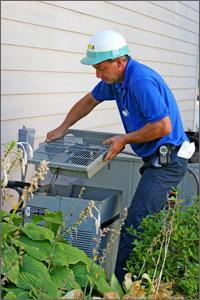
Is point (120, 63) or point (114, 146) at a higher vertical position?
point (120, 63)

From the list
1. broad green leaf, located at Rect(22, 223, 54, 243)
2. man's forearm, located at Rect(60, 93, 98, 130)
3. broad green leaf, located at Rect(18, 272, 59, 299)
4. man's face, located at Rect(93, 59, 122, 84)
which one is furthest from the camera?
man's forearm, located at Rect(60, 93, 98, 130)

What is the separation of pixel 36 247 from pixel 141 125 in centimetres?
142

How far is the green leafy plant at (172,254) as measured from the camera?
2.99m

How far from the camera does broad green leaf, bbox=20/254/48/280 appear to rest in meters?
2.78

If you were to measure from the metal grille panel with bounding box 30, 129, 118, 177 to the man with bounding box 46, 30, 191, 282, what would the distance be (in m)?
0.09

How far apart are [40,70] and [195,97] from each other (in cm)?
581

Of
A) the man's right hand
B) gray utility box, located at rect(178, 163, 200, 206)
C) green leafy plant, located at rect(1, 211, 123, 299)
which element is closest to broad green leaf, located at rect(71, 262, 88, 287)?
green leafy plant, located at rect(1, 211, 123, 299)

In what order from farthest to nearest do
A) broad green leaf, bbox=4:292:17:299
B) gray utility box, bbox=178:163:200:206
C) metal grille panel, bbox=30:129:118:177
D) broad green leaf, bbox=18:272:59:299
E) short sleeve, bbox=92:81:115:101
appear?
1. gray utility box, bbox=178:163:200:206
2. short sleeve, bbox=92:81:115:101
3. metal grille panel, bbox=30:129:118:177
4. broad green leaf, bbox=18:272:59:299
5. broad green leaf, bbox=4:292:17:299

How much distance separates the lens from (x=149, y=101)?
3.88m

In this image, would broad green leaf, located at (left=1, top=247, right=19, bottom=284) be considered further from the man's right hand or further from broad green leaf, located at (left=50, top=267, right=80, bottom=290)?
the man's right hand

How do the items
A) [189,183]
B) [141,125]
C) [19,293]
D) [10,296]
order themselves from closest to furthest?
1. [10,296]
2. [19,293]
3. [141,125]
4. [189,183]

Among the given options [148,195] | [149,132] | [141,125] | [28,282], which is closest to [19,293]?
[28,282]

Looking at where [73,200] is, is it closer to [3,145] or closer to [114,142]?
[114,142]

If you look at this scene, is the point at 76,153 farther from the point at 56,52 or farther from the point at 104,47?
the point at 56,52
